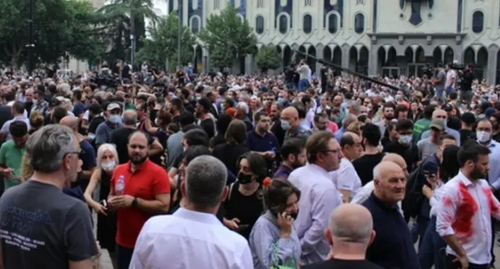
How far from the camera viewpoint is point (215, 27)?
226 feet

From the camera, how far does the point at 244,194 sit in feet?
20.9

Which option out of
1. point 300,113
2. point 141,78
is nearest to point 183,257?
point 300,113

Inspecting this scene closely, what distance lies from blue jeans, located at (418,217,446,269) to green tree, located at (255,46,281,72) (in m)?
59.2

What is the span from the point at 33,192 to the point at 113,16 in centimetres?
7056

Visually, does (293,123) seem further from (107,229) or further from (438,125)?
(107,229)

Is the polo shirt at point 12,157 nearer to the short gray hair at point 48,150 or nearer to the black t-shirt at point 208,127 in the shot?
the black t-shirt at point 208,127

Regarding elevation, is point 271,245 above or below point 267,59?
below

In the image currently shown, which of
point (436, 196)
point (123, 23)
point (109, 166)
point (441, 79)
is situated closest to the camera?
point (436, 196)

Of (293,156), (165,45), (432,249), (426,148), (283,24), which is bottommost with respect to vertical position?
(432,249)

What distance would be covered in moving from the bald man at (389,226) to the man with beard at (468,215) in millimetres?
1213

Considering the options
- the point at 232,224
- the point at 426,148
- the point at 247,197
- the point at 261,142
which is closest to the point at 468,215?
the point at 247,197

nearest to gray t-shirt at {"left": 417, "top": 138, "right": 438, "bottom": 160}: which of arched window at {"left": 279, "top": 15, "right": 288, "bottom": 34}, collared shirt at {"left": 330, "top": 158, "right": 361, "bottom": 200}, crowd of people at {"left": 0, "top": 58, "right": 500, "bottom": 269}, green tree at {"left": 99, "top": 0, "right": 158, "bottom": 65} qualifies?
crowd of people at {"left": 0, "top": 58, "right": 500, "bottom": 269}

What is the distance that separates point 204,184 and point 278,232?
5.04 feet

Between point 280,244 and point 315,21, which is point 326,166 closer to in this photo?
point 280,244
